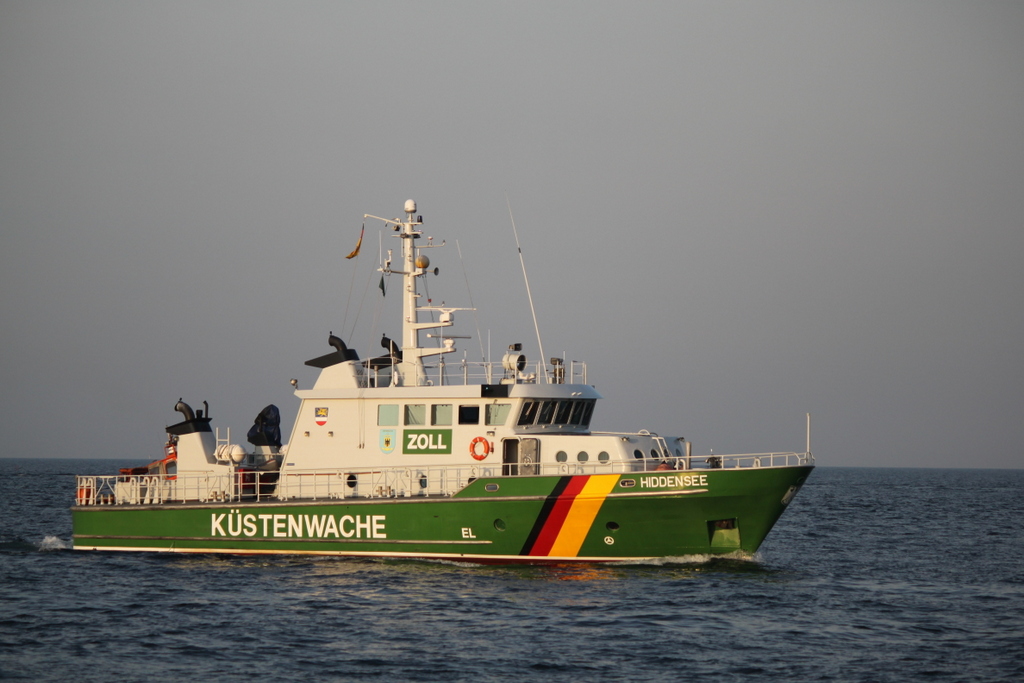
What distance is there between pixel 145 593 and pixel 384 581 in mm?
4392

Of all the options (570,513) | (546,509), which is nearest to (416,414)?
(546,509)

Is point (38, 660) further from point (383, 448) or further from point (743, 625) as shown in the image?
point (743, 625)

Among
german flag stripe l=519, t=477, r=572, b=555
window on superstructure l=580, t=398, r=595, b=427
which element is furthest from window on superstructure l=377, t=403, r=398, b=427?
window on superstructure l=580, t=398, r=595, b=427

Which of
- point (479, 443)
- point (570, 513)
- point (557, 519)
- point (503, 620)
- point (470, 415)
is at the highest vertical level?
point (470, 415)

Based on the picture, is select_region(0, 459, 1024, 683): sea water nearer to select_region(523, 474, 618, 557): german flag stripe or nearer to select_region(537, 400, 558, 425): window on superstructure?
select_region(523, 474, 618, 557): german flag stripe

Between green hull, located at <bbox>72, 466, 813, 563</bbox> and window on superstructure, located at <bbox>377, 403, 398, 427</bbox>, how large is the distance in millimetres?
1787

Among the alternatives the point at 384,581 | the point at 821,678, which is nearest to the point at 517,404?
the point at 384,581

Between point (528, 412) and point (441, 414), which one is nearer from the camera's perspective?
point (528, 412)

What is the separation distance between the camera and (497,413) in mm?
22219

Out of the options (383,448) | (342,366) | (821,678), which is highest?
(342,366)

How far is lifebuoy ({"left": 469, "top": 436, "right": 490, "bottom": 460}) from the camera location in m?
22.0

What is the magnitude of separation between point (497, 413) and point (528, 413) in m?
0.65

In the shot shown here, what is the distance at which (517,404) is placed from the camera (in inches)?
867

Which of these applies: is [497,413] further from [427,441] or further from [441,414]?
[427,441]
